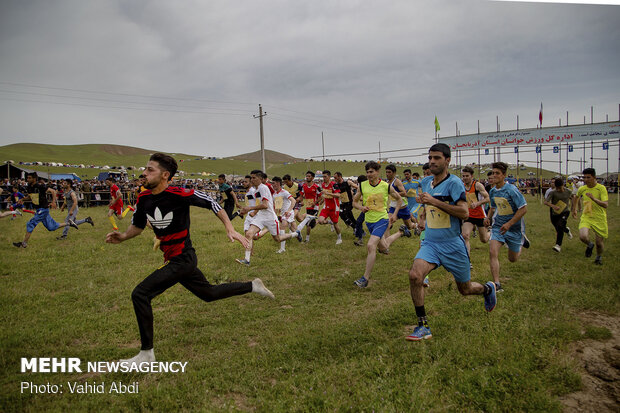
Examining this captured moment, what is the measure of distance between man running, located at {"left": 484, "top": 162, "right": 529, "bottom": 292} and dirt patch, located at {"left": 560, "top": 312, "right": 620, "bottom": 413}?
185cm

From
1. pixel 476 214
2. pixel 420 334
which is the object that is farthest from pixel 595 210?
pixel 420 334

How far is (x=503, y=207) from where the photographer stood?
6699 millimetres

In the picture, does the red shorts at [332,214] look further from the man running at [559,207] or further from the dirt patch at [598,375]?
the dirt patch at [598,375]

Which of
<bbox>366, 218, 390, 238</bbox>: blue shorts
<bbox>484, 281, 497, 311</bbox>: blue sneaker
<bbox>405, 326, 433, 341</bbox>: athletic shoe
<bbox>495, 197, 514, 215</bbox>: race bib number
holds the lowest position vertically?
<bbox>405, 326, 433, 341</bbox>: athletic shoe

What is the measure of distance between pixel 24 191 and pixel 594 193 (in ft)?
107

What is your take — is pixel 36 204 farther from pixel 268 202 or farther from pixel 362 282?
pixel 362 282

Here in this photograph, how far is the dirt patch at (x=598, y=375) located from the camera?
3092 millimetres

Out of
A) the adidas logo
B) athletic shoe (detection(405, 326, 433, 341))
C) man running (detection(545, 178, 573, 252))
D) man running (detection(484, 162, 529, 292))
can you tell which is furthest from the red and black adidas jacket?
man running (detection(545, 178, 573, 252))

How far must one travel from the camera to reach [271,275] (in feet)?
25.4

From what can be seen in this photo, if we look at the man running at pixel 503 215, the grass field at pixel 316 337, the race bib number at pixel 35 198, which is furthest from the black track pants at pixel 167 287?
the race bib number at pixel 35 198

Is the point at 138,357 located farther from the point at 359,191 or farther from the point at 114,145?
the point at 114,145

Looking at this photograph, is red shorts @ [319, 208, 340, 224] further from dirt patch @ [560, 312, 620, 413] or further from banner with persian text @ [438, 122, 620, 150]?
banner with persian text @ [438, 122, 620, 150]

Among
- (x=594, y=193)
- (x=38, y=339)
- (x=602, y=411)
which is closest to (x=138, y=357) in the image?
(x=38, y=339)

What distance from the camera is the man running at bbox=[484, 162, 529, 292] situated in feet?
20.7
